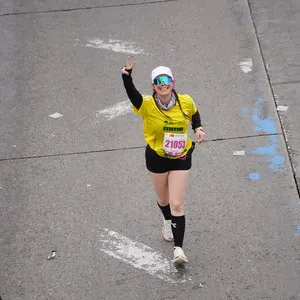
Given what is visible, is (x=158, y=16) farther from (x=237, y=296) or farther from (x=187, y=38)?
(x=237, y=296)

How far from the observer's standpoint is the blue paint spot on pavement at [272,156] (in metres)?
8.24

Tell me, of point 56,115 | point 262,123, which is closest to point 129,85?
point 262,123

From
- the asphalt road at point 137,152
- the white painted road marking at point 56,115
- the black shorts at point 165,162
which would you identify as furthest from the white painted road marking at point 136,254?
the white painted road marking at point 56,115

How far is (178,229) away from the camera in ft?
22.0

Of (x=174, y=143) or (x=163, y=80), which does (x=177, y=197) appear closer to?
(x=174, y=143)

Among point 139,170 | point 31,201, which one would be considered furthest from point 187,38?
point 31,201

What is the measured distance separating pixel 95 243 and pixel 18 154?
2.12 m

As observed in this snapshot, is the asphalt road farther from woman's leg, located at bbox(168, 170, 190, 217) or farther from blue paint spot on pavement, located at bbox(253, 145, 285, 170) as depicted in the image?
woman's leg, located at bbox(168, 170, 190, 217)

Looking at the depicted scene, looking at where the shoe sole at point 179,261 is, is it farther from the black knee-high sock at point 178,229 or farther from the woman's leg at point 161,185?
the woman's leg at point 161,185

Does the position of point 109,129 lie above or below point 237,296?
below

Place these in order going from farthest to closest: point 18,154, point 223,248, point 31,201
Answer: point 18,154, point 31,201, point 223,248

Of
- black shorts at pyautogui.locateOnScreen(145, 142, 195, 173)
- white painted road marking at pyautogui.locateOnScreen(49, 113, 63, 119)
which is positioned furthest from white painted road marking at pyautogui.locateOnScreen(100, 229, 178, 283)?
white painted road marking at pyautogui.locateOnScreen(49, 113, 63, 119)

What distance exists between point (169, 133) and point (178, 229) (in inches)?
33.6

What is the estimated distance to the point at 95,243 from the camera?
727 centimetres
